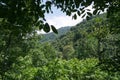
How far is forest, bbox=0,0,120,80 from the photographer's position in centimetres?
481

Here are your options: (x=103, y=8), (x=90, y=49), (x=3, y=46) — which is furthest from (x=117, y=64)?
(x=90, y=49)

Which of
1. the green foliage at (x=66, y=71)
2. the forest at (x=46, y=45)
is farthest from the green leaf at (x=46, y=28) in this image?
the green foliage at (x=66, y=71)

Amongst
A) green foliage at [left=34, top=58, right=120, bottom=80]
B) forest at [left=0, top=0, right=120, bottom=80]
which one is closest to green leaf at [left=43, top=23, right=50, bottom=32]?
forest at [left=0, top=0, right=120, bottom=80]

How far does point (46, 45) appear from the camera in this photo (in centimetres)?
8525

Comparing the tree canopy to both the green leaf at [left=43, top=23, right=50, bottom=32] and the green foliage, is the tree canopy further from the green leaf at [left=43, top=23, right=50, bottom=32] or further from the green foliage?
the green foliage

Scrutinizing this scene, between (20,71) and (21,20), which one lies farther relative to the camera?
(20,71)

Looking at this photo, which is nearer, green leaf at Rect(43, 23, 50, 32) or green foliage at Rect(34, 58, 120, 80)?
green leaf at Rect(43, 23, 50, 32)

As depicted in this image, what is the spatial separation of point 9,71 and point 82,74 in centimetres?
777

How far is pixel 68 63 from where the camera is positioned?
1443 inches

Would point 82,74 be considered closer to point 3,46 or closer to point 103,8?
point 3,46

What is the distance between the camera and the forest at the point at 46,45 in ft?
15.8

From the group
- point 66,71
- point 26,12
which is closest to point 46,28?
point 26,12

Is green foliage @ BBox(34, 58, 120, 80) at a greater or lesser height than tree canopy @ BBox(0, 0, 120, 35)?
lesser

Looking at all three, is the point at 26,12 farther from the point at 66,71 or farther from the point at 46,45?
the point at 46,45
